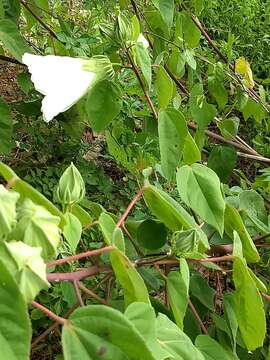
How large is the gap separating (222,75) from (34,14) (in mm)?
484

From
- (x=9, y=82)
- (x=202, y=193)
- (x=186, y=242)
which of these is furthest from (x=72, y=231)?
(x=9, y=82)

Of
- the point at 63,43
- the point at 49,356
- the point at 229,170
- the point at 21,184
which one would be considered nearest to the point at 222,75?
the point at 229,170

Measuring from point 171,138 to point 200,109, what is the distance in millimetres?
379

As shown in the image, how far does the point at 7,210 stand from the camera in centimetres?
52

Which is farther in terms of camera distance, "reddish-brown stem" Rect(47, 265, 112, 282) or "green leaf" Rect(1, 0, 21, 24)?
"green leaf" Rect(1, 0, 21, 24)

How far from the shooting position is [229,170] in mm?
1477

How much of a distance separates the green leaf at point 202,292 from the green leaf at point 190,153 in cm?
20

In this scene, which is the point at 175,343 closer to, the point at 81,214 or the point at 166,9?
the point at 81,214

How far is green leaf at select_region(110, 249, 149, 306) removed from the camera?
2.19 ft

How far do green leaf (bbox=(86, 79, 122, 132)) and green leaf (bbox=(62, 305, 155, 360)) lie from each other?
46 centimetres

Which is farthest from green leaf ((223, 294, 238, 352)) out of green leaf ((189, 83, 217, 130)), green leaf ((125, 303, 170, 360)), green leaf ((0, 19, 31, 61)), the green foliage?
green leaf ((0, 19, 31, 61))

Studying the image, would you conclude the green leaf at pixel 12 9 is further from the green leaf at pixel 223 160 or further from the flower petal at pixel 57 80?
the flower petal at pixel 57 80

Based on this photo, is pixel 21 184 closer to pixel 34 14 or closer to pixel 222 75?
pixel 222 75

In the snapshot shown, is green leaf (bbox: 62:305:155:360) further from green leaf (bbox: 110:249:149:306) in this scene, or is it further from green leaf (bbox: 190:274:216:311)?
green leaf (bbox: 190:274:216:311)
